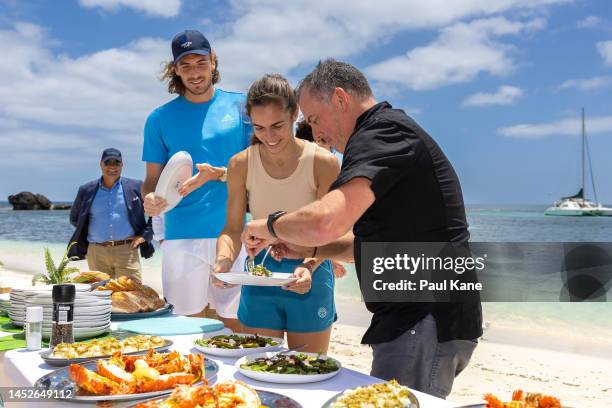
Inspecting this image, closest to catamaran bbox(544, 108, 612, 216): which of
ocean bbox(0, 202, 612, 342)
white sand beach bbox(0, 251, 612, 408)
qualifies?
ocean bbox(0, 202, 612, 342)

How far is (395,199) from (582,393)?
5.67m

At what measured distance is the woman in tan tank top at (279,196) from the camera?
8.81 feet

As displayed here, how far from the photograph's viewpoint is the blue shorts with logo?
8.80 feet

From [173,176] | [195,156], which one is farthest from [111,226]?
[173,176]

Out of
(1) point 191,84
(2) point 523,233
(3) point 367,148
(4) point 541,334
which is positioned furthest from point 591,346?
(2) point 523,233

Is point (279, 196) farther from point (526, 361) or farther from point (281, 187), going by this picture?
point (526, 361)

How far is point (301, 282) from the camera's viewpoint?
246 centimetres

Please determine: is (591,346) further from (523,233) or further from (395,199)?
(523,233)

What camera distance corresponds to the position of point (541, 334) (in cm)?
1055

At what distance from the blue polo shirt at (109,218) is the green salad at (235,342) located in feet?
15.8

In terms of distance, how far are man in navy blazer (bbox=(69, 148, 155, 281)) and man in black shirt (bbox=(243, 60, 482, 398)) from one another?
4.98 metres

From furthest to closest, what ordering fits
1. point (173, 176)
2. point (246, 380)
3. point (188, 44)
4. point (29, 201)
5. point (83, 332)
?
point (29, 201) < point (188, 44) < point (173, 176) < point (83, 332) < point (246, 380)

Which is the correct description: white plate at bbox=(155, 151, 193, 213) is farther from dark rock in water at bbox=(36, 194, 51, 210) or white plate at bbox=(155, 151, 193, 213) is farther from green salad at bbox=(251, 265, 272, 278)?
dark rock in water at bbox=(36, 194, 51, 210)

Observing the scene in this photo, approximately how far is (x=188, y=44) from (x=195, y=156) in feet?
2.15
